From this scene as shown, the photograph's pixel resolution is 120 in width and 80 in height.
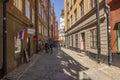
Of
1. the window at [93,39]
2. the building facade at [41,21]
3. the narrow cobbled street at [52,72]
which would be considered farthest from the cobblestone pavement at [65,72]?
the building facade at [41,21]

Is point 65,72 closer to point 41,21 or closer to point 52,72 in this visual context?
point 52,72

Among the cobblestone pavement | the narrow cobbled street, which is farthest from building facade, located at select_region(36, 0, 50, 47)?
the cobblestone pavement

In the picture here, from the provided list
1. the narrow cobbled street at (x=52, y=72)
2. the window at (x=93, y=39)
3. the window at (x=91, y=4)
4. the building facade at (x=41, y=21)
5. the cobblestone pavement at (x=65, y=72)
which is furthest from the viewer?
the building facade at (x=41, y=21)

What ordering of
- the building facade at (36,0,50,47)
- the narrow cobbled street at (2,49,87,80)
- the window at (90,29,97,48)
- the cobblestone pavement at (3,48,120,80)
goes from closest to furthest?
the cobblestone pavement at (3,48,120,80) → the narrow cobbled street at (2,49,87,80) → the window at (90,29,97,48) → the building facade at (36,0,50,47)

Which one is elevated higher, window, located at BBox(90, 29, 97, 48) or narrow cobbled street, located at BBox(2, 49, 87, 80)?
window, located at BBox(90, 29, 97, 48)

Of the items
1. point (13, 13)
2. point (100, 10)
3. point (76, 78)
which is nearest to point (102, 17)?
point (100, 10)

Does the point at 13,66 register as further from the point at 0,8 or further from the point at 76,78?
the point at 76,78

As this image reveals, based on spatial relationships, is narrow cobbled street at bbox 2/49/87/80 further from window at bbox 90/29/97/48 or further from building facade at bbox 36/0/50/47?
building facade at bbox 36/0/50/47

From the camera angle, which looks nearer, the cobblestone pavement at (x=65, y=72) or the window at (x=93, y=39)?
the cobblestone pavement at (x=65, y=72)

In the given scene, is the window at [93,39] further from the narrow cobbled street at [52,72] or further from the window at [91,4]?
the narrow cobbled street at [52,72]

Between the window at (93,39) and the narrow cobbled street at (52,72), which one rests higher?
the window at (93,39)

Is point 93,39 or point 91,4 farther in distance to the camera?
point 91,4

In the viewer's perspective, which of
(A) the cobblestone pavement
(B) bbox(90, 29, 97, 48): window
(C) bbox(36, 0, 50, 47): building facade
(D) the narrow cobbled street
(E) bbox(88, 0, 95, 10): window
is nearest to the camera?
(A) the cobblestone pavement

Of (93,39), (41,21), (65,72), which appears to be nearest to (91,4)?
(93,39)
